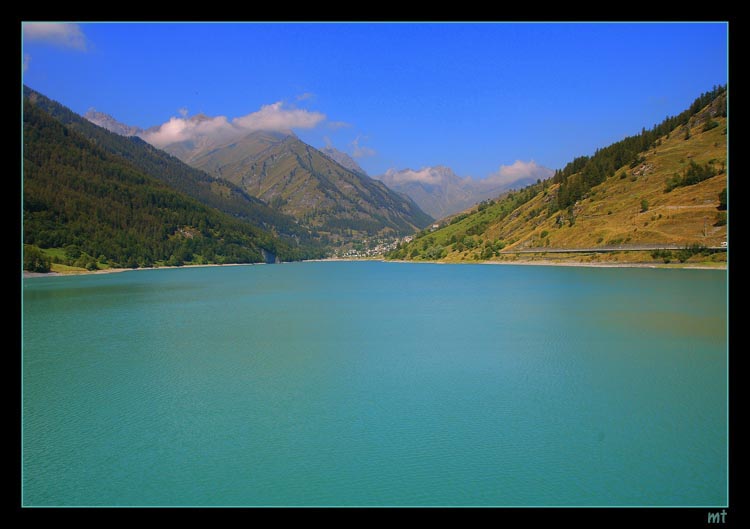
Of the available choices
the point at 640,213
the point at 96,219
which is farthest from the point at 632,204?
the point at 96,219

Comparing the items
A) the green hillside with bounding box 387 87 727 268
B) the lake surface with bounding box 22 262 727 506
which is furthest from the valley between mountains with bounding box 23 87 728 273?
the lake surface with bounding box 22 262 727 506

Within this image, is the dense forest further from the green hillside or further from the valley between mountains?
the green hillside

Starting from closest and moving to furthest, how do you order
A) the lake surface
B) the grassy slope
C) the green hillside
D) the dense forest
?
the lake surface < the grassy slope < the green hillside < the dense forest

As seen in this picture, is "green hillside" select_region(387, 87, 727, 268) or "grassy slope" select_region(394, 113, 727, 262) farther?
"green hillside" select_region(387, 87, 727, 268)

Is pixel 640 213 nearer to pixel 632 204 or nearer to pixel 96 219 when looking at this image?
pixel 632 204
